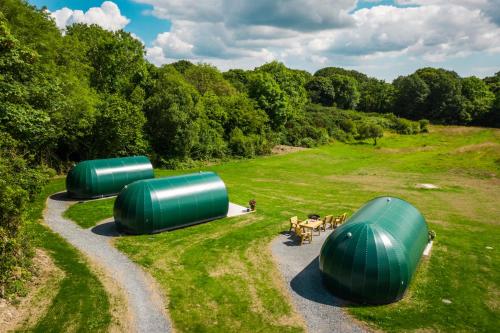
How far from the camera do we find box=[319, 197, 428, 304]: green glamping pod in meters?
18.5

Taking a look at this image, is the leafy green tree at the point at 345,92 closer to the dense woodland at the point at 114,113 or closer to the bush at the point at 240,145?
the dense woodland at the point at 114,113

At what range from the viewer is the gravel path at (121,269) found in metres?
17.7

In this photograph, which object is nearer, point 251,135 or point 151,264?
point 151,264

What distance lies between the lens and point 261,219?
3344 cm

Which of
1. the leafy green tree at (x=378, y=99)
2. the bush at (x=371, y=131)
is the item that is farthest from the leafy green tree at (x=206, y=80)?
the leafy green tree at (x=378, y=99)

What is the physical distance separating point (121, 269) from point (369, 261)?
1434 centimetres

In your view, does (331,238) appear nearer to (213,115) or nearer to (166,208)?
(166,208)

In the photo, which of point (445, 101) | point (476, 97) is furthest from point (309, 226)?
point (476, 97)

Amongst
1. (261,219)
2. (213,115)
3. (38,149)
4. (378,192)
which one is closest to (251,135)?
(213,115)

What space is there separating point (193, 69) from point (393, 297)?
244 ft

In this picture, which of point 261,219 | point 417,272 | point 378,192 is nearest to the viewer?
point 417,272

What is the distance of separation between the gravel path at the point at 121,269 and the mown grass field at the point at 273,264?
27.1 inches

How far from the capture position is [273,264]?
24.1 m

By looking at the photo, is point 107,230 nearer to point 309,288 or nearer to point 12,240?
point 12,240
